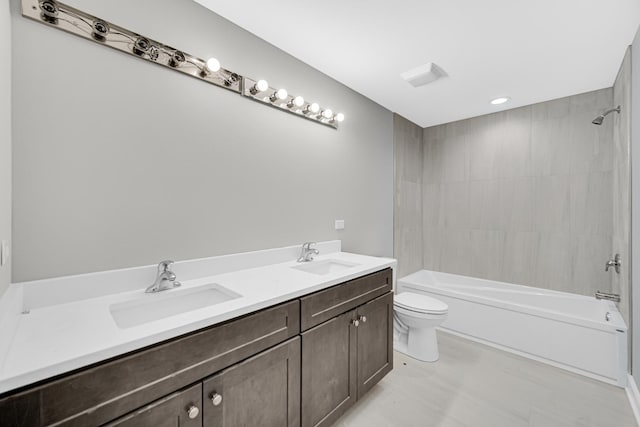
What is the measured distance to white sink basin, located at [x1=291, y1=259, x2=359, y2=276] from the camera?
1.90 m

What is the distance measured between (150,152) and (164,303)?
0.73 meters

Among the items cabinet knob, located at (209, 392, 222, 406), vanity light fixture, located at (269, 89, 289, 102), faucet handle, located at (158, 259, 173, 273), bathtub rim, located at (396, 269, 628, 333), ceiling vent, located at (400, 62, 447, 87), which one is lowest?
bathtub rim, located at (396, 269, 628, 333)

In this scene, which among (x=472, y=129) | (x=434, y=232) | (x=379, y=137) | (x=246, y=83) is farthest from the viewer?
(x=434, y=232)

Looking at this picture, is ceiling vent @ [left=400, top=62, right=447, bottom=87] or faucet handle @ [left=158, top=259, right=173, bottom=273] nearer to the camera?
faucet handle @ [left=158, top=259, right=173, bottom=273]

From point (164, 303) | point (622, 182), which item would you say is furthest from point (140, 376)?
point (622, 182)

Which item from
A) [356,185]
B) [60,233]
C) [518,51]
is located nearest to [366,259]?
[356,185]

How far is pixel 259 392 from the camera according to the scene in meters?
1.11

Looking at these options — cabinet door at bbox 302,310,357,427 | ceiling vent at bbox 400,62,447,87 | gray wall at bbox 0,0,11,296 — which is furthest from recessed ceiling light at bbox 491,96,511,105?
gray wall at bbox 0,0,11,296

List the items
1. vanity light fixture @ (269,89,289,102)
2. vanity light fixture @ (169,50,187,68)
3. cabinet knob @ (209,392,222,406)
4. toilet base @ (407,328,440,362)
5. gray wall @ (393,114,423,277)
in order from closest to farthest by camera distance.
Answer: cabinet knob @ (209,392,222,406), vanity light fixture @ (169,50,187,68), vanity light fixture @ (269,89,289,102), toilet base @ (407,328,440,362), gray wall @ (393,114,423,277)

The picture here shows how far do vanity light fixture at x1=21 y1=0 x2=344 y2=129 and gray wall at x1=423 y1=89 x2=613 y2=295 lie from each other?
2371 mm

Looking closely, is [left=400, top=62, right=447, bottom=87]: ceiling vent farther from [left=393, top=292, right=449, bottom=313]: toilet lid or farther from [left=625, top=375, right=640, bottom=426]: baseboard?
[left=625, top=375, right=640, bottom=426]: baseboard

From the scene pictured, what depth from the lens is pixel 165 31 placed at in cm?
138

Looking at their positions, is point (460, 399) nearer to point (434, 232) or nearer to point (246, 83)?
point (434, 232)

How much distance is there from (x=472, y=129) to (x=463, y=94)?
82cm
